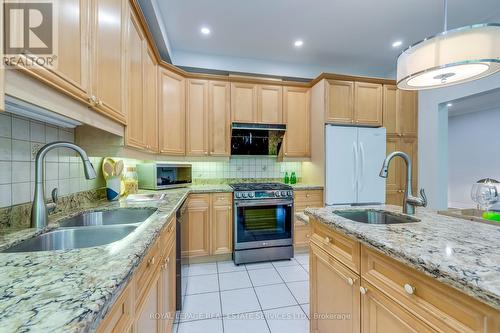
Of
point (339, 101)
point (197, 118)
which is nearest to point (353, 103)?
point (339, 101)

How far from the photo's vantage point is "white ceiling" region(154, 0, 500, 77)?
7.42 feet

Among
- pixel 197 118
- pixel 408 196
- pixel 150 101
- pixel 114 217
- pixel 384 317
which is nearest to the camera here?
pixel 384 317

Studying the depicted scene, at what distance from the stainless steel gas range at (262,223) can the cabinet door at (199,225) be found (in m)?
0.36

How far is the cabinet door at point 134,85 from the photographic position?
1.63 m

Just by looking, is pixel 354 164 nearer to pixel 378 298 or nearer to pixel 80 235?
pixel 378 298

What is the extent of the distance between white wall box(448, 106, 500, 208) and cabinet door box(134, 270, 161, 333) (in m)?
7.94

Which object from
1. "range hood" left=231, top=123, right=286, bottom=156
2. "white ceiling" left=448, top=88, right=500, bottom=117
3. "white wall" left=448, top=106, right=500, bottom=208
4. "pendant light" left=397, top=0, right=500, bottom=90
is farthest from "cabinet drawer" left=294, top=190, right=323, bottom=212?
"white wall" left=448, top=106, right=500, bottom=208

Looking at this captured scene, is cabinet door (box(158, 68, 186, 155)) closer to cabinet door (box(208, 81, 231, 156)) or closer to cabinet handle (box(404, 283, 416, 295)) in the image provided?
cabinet door (box(208, 81, 231, 156))

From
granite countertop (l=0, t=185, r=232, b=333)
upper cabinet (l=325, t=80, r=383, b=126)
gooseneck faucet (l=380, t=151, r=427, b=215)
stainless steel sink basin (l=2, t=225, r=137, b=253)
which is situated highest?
upper cabinet (l=325, t=80, r=383, b=126)

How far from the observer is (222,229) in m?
2.82

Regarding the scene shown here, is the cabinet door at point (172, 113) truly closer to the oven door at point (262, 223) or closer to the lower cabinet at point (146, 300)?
the oven door at point (262, 223)

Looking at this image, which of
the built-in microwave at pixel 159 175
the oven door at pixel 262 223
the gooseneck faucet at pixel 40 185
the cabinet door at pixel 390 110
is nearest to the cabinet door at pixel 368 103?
the cabinet door at pixel 390 110

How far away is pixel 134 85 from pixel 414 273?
83.8 inches

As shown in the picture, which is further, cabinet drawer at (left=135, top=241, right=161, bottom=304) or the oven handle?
the oven handle
